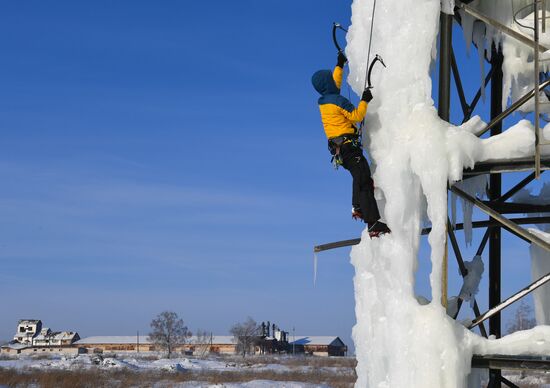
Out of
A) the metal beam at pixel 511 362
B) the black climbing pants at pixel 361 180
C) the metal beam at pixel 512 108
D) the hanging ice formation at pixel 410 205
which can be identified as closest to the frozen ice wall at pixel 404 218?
the hanging ice formation at pixel 410 205

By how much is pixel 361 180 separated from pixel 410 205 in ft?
1.94

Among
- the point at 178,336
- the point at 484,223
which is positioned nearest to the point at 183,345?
the point at 178,336

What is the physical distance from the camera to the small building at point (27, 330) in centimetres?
12125

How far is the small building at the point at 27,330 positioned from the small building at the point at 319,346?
44.9 m

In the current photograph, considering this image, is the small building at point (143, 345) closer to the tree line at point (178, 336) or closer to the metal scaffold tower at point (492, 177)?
the tree line at point (178, 336)

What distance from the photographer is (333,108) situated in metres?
7.88

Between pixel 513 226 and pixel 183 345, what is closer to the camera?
pixel 513 226

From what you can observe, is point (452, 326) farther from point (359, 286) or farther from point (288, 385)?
point (288, 385)

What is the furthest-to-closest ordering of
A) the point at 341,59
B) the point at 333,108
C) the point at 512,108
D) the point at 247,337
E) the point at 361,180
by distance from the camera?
1. the point at 247,337
2. the point at 341,59
3. the point at 333,108
4. the point at 361,180
5. the point at 512,108

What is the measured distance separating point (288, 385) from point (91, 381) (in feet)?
34.3

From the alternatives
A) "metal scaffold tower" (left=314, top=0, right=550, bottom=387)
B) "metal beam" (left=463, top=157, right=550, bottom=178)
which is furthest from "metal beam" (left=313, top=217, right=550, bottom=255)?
"metal beam" (left=463, top=157, right=550, bottom=178)

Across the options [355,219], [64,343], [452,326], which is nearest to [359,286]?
[355,219]

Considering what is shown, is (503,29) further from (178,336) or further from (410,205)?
(178,336)

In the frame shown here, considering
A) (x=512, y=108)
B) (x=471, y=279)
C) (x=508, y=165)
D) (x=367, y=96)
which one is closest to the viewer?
(x=512, y=108)
